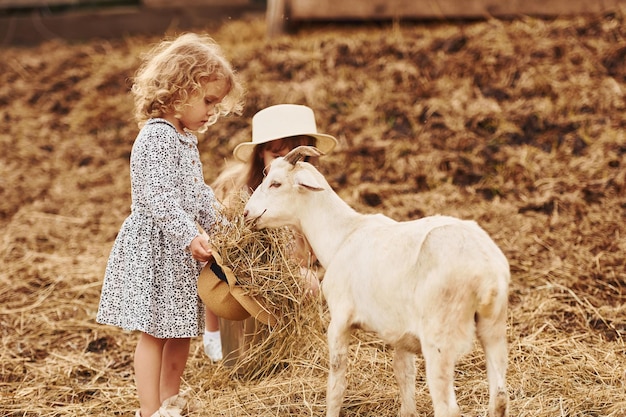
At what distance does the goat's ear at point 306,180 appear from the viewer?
3.38 meters

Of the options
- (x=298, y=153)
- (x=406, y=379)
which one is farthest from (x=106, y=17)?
(x=406, y=379)

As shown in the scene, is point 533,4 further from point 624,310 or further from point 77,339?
point 77,339

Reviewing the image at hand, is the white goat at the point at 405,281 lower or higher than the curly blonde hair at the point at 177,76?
lower

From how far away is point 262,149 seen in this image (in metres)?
4.79

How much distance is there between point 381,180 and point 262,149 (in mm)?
3013

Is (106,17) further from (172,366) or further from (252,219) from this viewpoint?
(252,219)

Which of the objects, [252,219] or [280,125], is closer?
[252,219]

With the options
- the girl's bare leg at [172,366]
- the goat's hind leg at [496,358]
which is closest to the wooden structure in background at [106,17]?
the girl's bare leg at [172,366]

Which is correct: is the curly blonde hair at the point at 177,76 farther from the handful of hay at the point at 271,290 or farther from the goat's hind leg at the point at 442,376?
the goat's hind leg at the point at 442,376

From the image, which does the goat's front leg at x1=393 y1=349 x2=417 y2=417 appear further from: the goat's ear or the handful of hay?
the goat's ear

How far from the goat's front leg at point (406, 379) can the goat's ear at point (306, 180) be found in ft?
2.77

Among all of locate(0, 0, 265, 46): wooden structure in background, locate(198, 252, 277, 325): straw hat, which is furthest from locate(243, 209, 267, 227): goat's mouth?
locate(0, 0, 265, 46): wooden structure in background

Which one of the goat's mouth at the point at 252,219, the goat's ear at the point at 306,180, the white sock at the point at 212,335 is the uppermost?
the goat's ear at the point at 306,180

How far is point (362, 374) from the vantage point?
4.26 m
